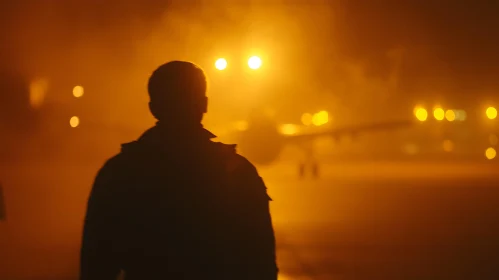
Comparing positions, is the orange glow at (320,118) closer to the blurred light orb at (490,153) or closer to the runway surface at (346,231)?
the blurred light orb at (490,153)

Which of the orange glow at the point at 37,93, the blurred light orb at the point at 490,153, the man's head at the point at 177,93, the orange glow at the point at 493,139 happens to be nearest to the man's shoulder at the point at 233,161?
the man's head at the point at 177,93

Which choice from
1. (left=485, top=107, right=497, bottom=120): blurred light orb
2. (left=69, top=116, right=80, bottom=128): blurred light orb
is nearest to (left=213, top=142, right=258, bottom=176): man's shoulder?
(left=69, top=116, right=80, bottom=128): blurred light orb

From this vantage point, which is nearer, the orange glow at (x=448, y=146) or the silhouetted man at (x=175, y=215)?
the silhouetted man at (x=175, y=215)

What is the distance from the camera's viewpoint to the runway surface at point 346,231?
985 centimetres

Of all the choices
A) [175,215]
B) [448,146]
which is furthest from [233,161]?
[448,146]

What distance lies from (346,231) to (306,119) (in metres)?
41.3

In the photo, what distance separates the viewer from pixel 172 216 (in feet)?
9.86

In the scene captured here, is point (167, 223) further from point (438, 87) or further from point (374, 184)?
point (438, 87)

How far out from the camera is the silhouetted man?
2.99m

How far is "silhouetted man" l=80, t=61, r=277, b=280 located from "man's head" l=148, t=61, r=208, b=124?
5.8 inches

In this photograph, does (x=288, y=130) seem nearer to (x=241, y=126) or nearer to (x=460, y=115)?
(x=241, y=126)

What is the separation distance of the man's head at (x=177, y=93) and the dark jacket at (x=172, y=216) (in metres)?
0.16

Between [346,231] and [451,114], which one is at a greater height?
[451,114]

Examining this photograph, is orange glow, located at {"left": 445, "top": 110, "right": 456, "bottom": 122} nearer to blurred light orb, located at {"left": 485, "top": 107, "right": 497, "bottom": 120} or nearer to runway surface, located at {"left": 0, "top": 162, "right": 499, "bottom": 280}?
blurred light orb, located at {"left": 485, "top": 107, "right": 497, "bottom": 120}
